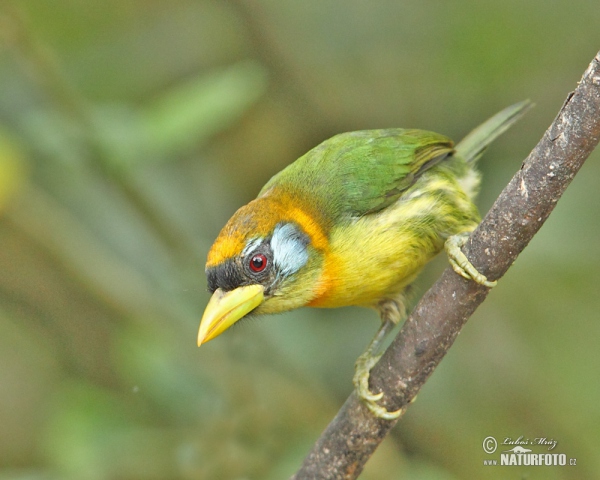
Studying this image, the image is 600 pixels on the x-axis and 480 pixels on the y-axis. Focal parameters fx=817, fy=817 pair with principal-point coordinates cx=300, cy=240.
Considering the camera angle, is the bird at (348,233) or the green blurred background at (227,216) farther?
the green blurred background at (227,216)

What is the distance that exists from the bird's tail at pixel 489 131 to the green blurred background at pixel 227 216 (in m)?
0.52

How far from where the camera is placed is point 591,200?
171 inches

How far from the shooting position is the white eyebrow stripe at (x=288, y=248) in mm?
3090

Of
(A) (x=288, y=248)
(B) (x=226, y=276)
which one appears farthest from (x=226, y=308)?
(A) (x=288, y=248)

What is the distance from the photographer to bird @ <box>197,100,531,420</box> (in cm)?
301

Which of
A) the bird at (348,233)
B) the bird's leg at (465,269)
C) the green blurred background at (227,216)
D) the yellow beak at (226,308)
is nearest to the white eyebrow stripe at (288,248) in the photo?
the bird at (348,233)

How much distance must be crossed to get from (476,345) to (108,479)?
201cm

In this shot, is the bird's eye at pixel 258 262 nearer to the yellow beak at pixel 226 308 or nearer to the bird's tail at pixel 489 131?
the yellow beak at pixel 226 308

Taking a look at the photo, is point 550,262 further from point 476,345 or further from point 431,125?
point 431,125

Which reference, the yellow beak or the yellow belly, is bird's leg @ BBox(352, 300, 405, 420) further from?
the yellow beak

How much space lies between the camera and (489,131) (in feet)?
12.5

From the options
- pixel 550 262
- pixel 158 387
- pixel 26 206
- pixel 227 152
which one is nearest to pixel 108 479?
pixel 158 387

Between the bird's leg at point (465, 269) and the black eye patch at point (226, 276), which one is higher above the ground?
the black eye patch at point (226, 276)

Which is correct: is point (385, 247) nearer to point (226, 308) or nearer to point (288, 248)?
point (288, 248)
